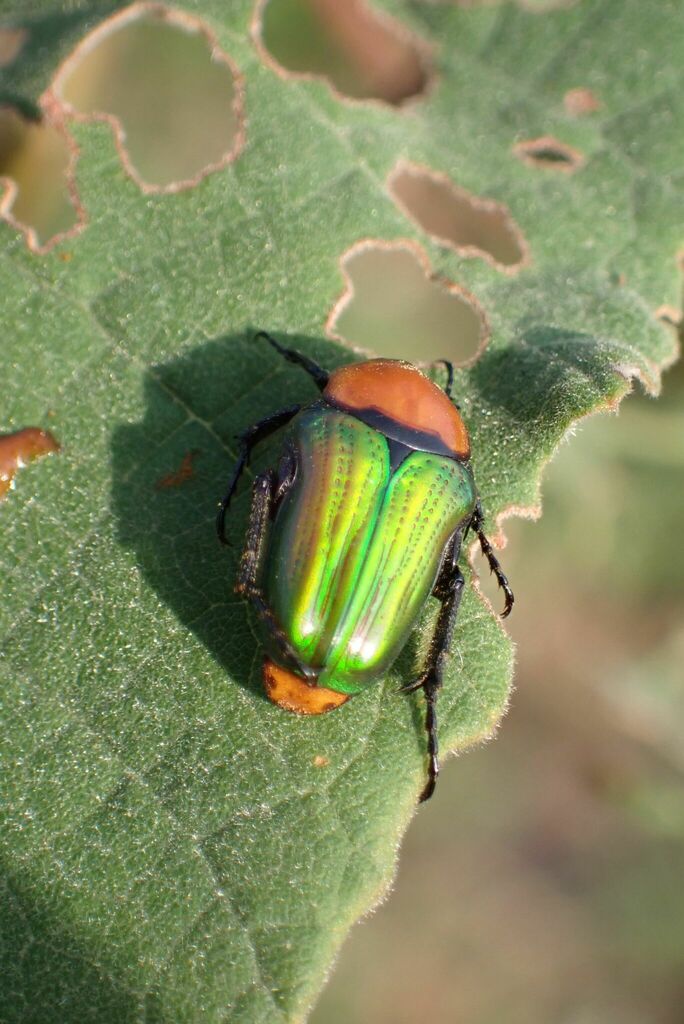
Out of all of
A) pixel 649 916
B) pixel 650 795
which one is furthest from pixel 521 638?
pixel 649 916

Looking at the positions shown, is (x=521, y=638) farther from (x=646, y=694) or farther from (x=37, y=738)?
(x=37, y=738)

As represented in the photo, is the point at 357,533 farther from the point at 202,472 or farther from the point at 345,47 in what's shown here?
the point at 345,47

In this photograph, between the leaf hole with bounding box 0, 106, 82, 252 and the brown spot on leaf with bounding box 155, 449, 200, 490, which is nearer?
the brown spot on leaf with bounding box 155, 449, 200, 490

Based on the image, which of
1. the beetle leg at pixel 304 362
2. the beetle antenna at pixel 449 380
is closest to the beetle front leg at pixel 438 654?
the beetle antenna at pixel 449 380

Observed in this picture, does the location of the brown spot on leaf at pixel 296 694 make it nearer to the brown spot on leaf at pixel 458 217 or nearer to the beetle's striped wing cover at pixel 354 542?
the beetle's striped wing cover at pixel 354 542

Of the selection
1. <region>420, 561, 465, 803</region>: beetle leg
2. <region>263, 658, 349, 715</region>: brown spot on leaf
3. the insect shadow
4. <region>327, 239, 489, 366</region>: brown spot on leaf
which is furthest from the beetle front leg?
<region>327, 239, 489, 366</region>: brown spot on leaf

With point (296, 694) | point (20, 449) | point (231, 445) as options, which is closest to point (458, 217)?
point (231, 445)

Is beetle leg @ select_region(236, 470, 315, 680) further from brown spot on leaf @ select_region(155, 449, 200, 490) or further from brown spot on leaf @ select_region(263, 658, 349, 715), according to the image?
brown spot on leaf @ select_region(155, 449, 200, 490)
